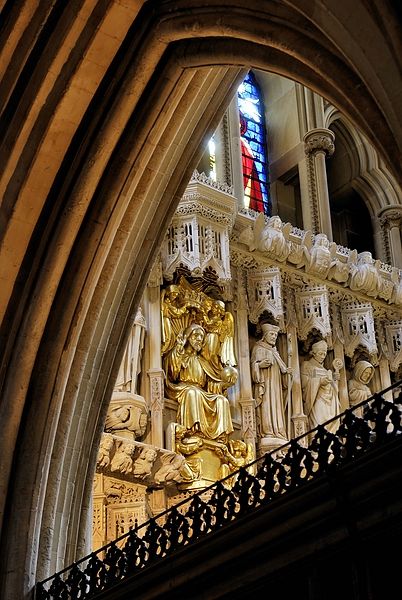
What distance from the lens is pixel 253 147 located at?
61.0ft

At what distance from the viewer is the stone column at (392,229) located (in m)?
18.1

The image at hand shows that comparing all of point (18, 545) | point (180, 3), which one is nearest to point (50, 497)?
point (18, 545)

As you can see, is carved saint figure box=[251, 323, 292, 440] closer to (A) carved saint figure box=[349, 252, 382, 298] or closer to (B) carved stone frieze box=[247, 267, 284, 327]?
(B) carved stone frieze box=[247, 267, 284, 327]

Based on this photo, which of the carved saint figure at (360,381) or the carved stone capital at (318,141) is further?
the carved stone capital at (318,141)

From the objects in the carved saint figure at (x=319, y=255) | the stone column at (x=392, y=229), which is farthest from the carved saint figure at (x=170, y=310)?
the stone column at (x=392, y=229)

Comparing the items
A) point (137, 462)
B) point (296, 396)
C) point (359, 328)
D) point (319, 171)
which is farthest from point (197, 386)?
point (319, 171)

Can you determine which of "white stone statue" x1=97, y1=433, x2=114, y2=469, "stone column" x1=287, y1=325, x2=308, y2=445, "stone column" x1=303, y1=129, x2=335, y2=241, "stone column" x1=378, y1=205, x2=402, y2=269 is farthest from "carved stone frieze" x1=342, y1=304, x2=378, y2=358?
"white stone statue" x1=97, y1=433, x2=114, y2=469

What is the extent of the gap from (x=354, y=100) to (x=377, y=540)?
10.00 feet

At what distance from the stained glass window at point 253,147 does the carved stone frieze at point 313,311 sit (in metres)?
2.78

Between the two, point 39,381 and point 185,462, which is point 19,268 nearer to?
point 39,381

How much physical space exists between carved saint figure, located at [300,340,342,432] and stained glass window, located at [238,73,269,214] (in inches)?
136

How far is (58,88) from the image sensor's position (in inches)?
444

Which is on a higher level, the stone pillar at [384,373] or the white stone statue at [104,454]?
the stone pillar at [384,373]

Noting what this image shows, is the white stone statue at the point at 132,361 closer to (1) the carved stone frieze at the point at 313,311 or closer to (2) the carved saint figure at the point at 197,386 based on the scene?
(2) the carved saint figure at the point at 197,386
